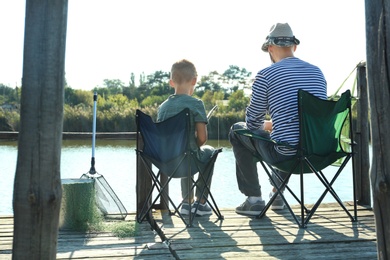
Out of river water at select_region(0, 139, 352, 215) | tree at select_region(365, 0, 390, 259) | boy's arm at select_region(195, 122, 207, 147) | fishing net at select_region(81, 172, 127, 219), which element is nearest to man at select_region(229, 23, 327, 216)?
boy's arm at select_region(195, 122, 207, 147)

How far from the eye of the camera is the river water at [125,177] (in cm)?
715

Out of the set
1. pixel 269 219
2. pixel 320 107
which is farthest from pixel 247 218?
pixel 320 107

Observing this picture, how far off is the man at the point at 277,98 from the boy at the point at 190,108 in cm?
22

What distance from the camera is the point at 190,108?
3.75 metres

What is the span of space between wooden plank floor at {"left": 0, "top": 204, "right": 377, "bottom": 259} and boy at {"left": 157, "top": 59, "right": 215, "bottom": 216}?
0.44ft

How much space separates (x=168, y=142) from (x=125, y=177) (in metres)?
5.81

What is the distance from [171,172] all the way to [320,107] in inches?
36.4

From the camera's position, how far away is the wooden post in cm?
426

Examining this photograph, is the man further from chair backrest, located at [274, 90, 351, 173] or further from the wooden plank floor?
the wooden plank floor

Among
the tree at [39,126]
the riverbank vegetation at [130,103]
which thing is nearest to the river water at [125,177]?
the riverbank vegetation at [130,103]

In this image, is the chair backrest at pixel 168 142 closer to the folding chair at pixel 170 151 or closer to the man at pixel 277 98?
the folding chair at pixel 170 151

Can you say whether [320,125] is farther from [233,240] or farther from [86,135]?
[86,135]

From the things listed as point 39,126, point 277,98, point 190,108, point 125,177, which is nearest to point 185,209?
point 190,108

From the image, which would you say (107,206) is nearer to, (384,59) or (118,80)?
(384,59)
